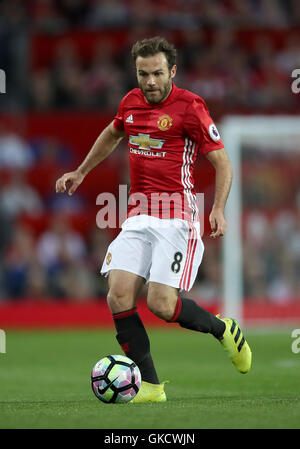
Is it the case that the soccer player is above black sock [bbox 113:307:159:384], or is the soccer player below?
above

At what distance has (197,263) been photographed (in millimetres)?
6305

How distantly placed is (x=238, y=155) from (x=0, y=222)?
12.3 feet

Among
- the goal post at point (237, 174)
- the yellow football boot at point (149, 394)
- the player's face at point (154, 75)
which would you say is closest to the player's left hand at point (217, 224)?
the player's face at point (154, 75)

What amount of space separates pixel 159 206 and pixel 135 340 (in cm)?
89

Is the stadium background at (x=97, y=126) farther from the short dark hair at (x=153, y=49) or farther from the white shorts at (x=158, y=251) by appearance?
the short dark hair at (x=153, y=49)

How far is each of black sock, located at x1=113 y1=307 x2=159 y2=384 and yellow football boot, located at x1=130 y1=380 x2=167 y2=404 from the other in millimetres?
38

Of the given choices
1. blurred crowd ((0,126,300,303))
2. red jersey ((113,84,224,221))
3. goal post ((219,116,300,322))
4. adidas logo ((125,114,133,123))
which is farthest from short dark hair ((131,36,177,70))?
blurred crowd ((0,126,300,303))

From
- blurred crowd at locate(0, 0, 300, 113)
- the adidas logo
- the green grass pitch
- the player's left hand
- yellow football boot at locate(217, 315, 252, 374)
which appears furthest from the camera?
blurred crowd at locate(0, 0, 300, 113)

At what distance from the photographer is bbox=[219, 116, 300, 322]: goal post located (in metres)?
14.1

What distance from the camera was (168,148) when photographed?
6.23 metres

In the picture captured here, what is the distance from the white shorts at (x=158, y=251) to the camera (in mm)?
6109

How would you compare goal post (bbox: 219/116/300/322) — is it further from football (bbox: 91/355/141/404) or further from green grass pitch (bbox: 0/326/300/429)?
football (bbox: 91/355/141/404)
